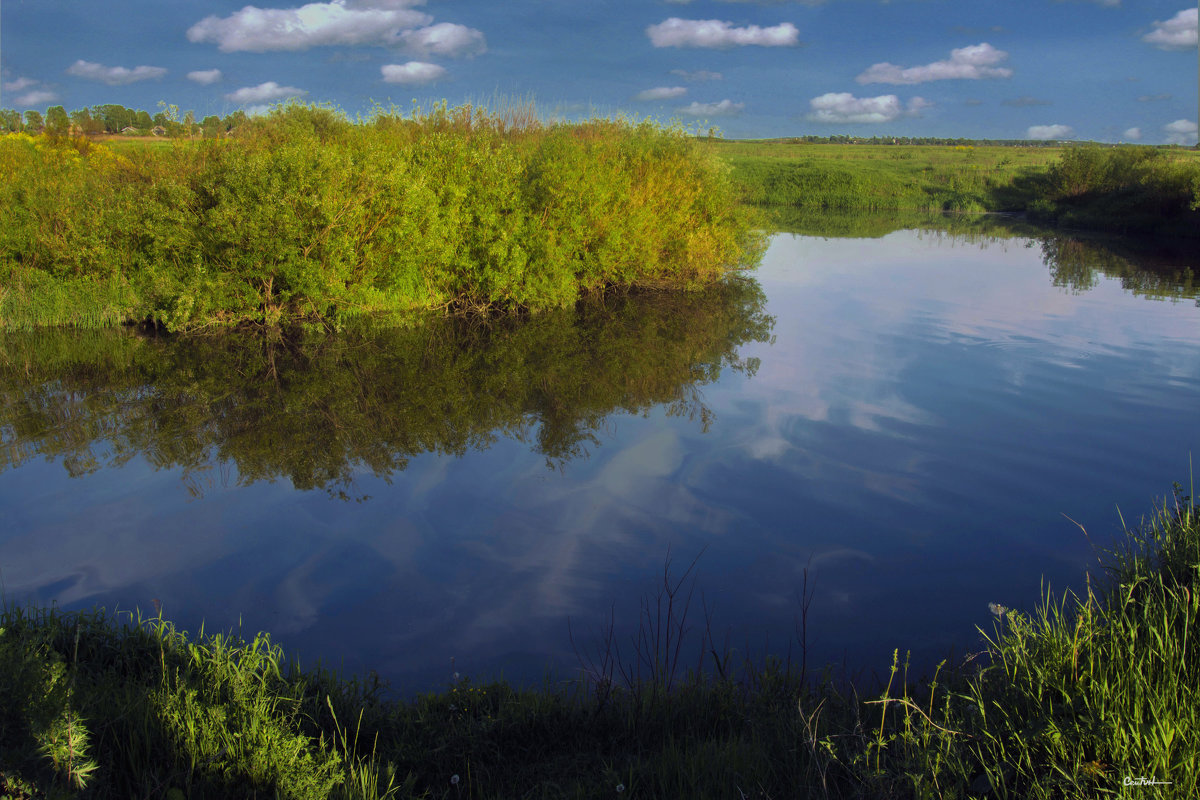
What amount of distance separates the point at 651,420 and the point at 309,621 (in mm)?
5677

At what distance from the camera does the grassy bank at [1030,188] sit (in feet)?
108

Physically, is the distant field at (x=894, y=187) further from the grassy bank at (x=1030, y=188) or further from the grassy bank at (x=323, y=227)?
the grassy bank at (x=323, y=227)

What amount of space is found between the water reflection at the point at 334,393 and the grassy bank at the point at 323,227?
74 centimetres

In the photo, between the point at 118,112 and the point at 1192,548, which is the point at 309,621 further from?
the point at 118,112

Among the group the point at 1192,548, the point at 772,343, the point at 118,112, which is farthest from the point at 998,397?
the point at 118,112

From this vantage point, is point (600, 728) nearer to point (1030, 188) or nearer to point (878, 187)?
point (1030, 188)

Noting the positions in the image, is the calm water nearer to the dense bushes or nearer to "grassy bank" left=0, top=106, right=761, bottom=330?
"grassy bank" left=0, top=106, right=761, bottom=330

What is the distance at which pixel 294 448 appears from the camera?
28.6 ft

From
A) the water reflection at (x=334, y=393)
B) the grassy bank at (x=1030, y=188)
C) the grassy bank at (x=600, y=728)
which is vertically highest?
the grassy bank at (x=1030, y=188)

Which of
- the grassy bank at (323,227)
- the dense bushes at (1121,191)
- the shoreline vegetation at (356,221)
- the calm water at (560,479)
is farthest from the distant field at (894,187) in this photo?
the calm water at (560,479)

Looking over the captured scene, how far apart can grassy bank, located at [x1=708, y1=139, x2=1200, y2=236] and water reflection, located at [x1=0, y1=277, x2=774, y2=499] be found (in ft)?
37.1

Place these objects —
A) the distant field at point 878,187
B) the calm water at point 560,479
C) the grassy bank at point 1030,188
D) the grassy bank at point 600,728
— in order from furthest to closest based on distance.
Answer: the distant field at point 878,187
the grassy bank at point 1030,188
the calm water at point 560,479
the grassy bank at point 600,728

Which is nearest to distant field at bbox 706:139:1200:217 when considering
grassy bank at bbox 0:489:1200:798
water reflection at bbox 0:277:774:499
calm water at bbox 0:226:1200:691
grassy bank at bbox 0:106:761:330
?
grassy bank at bbox 0:106:761:330

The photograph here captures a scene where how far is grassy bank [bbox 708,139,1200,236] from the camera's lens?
1300 inches
